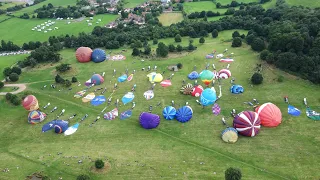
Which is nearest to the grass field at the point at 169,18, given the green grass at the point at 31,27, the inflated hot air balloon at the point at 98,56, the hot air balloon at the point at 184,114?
the green grass at the point at 31,27

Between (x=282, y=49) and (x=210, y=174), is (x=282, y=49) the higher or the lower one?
the higher one

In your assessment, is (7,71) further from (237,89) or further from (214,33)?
(214,33)

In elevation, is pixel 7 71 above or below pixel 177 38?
below

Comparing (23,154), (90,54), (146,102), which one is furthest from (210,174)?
(90,54)

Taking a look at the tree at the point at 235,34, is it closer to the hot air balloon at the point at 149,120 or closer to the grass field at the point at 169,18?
the grass field at the point at 169,18

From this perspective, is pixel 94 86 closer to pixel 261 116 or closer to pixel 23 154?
pixel 23 154

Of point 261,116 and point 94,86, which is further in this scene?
point 94,86

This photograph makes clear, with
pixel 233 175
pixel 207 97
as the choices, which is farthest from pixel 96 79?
pixel 233 175
